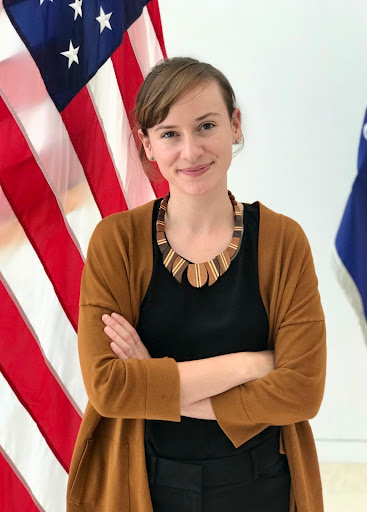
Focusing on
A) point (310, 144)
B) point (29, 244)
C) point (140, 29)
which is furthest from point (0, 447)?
point (310, 144)

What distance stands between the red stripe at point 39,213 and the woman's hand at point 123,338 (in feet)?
1.63

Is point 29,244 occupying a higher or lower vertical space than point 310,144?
lower

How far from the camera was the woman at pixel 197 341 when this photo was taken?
138 centimetres

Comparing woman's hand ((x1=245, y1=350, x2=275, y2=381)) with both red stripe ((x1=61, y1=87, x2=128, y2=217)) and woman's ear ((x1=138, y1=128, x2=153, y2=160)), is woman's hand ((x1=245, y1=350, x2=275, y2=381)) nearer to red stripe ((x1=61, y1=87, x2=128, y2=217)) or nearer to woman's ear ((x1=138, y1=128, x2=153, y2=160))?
woman's ear ((x1=138, y1=128, x2=153, y2=160))

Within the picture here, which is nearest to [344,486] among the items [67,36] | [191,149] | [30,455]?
[30,455]

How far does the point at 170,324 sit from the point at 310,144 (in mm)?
1764

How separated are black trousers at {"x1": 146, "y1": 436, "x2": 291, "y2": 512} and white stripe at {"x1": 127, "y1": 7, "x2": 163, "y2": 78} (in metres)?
1.27

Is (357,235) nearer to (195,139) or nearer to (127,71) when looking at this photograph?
(127,71)

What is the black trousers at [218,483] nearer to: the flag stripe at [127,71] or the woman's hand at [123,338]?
the woman's hand at [123,338]

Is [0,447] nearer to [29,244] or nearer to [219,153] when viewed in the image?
[29,244]

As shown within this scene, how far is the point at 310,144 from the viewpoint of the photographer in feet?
9.66

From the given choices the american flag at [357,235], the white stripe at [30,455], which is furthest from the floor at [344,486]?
the white stripe at [30,455]

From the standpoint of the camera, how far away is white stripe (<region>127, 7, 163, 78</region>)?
6.85 feet

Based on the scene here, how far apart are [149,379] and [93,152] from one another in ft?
2.74
